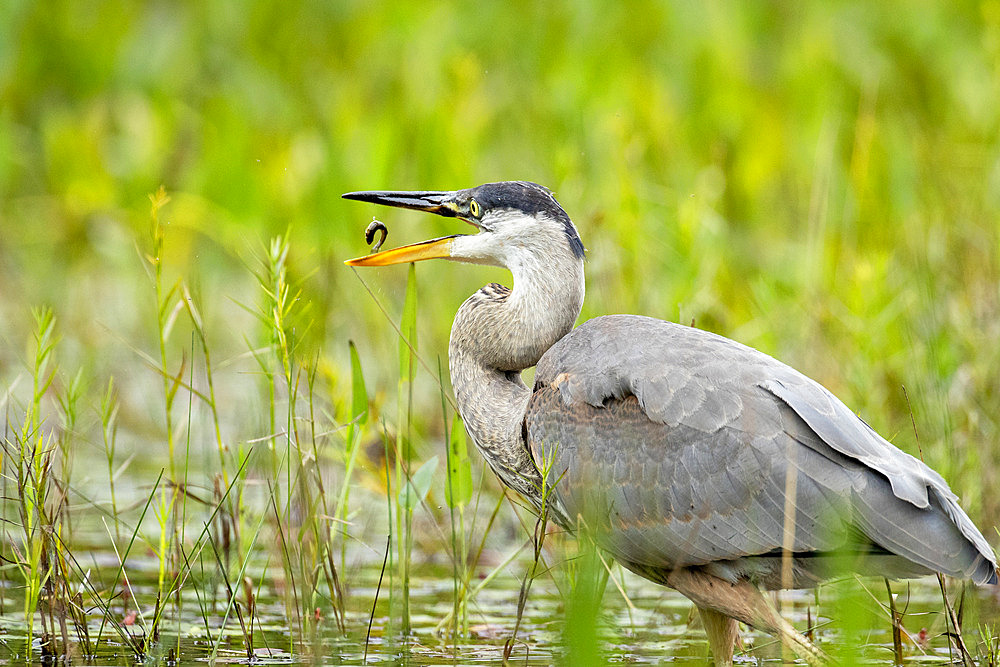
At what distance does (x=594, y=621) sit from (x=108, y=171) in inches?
256

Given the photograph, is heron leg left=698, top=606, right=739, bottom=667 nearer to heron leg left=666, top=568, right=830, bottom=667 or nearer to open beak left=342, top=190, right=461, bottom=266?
heron leg left=666, top=568, right=830, bottom=667

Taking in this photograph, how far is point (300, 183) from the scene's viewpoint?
7305mm

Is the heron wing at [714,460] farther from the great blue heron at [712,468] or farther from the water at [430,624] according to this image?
the water at [430,624]

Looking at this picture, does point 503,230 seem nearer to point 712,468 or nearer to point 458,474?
point 458,474

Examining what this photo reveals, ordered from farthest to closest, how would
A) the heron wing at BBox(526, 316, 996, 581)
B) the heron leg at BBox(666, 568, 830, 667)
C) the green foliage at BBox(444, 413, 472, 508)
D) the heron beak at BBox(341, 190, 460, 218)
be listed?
1. the heron beak at BBox(341, 190, 460, 218)
2. the green foliage at BBox(444, 413, 472, 508)
3. the heron leg at BBox(666, 568, 830, 667)
4. the heron wing at BBox(526, 316, 996, 581)

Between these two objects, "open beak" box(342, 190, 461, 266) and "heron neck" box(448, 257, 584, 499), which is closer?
"heron neck" box(448, 257, 584, 499)

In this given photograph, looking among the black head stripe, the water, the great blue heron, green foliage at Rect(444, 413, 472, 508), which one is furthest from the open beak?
the water

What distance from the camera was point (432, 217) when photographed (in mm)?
7234

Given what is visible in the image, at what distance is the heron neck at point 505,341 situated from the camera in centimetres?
401

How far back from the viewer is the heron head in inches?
161

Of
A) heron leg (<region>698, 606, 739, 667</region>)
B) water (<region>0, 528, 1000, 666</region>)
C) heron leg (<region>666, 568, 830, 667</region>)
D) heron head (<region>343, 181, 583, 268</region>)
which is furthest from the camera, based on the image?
heron head (<region>343, 181, 583, 268</region>)

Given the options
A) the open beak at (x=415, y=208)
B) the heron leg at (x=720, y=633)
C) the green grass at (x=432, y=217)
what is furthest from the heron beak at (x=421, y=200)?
the heron leg at (x=720, y=633)

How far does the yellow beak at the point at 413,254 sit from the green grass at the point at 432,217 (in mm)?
352

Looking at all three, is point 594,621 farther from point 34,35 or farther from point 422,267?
point 34,35
